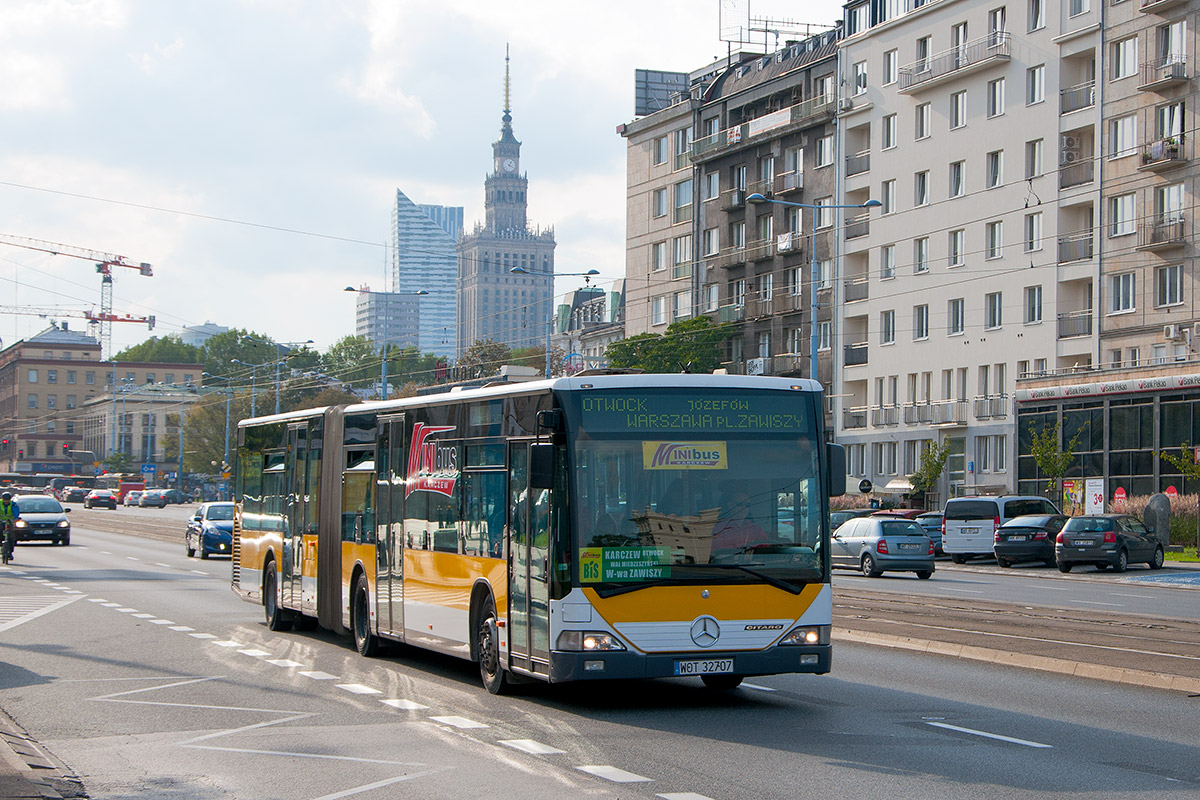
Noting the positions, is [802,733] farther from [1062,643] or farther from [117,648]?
[117,648]

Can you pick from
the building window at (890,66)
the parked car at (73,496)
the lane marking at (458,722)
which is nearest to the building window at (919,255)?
the building window at (890,66)

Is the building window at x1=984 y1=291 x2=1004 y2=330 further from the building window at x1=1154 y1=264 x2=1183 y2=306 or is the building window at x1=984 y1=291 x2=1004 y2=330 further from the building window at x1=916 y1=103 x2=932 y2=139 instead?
the building window at x1=916 y1=103 x2=932 y2=139

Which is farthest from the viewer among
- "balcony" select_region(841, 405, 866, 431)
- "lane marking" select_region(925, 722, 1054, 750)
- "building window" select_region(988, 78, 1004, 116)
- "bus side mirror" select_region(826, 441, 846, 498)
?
"balcony" select_region(841, 405, 866, 431)

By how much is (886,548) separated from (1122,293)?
24727mm

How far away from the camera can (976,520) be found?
145ft

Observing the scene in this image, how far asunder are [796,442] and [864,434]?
5818 cm

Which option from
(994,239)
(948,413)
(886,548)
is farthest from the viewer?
(948,413)

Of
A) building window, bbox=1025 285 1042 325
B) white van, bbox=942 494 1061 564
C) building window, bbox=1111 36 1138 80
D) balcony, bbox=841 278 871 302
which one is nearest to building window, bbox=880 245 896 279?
balcony, bbox=841 278 871 302

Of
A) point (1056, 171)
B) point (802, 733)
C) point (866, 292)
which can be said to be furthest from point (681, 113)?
point (802, 733)

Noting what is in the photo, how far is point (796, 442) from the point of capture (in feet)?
41.2

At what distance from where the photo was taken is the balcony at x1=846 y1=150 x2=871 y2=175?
229 feet

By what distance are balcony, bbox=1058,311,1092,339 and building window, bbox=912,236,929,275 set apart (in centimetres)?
877

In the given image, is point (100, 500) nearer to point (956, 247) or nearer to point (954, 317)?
point (954, 317)

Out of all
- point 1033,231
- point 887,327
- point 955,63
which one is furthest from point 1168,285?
point 887,327
